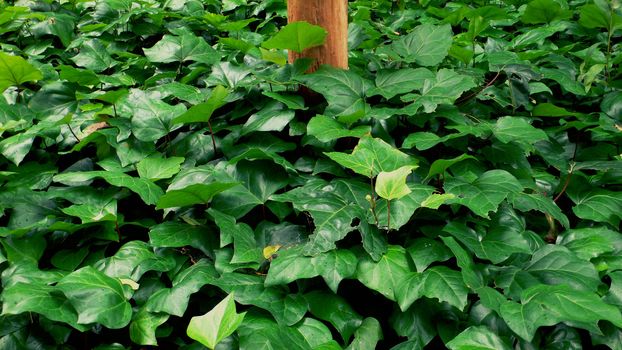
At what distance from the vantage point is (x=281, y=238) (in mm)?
1856

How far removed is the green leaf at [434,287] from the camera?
153 centimetres

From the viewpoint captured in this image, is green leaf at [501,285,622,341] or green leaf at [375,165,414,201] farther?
green leaf at [375,165,414,201]

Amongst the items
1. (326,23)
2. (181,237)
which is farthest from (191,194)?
(326,23)

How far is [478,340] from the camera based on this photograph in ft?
4.78

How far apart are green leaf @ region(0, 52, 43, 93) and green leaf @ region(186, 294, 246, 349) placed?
185 centimetres

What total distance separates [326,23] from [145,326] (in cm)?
143

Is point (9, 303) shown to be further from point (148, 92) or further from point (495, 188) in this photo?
point (495, 188)

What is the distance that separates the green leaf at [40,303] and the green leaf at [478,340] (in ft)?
3.44

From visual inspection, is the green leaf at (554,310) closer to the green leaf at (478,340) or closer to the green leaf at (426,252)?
the green leaf at (478,340)

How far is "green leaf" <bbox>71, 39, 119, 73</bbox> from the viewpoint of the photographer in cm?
305

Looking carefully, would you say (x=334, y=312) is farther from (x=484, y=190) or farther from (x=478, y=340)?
(x=484, y=190)

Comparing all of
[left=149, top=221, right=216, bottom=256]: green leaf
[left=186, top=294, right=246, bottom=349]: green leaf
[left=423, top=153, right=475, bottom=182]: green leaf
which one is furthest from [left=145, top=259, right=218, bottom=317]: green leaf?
[left=423, top=153, right=475, bottom=182]: green leaf

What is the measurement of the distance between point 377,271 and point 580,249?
0.70 m

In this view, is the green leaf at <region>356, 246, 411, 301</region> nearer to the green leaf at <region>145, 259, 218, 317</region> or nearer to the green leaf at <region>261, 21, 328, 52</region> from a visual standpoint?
the green leaf at <region>145, 259, 218, 317</region>
